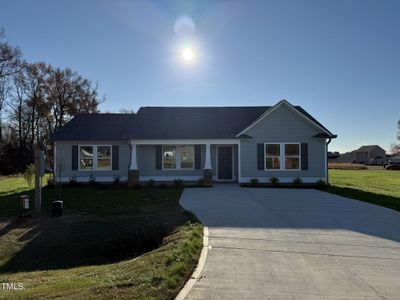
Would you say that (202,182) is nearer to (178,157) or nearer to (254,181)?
(178,157)

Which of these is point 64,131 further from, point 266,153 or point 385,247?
point 385,247

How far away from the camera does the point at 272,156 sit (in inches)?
805

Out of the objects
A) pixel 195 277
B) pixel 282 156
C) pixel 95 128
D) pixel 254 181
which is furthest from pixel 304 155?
pixel 195 277

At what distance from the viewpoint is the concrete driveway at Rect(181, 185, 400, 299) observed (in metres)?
4.67

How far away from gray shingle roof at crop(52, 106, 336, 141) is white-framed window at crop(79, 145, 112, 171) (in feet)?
2.15

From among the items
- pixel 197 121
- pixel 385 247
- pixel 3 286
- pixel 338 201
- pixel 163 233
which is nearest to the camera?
pixel 3 286

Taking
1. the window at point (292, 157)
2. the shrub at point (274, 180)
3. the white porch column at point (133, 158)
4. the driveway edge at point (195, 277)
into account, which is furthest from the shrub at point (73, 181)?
the driveway edge at point (195, 277)

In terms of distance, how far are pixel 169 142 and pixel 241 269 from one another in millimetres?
15291

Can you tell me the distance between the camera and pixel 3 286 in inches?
206

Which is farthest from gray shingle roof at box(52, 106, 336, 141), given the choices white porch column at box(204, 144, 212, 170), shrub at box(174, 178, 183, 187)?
shrub at box(174, 178, 183, 187)

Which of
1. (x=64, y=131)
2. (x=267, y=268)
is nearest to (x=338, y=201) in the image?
(x=267, y=268)

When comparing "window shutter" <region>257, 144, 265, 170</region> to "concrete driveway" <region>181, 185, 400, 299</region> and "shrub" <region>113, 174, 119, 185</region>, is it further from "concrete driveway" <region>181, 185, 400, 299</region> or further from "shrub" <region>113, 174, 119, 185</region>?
"concrete driveway" <region>181, 185, 400, 299</region>

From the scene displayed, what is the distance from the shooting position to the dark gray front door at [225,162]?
21.8 m

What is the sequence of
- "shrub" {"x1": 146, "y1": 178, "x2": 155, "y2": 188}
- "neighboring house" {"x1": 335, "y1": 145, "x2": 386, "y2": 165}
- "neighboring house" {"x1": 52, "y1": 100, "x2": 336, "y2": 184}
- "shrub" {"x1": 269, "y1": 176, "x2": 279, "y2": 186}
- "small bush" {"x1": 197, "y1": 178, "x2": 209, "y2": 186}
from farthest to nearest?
"neighboring house" {"x1": 335, "y1": 145, "x2": 386, "y2": 165}
"neighboring house" {"x1": 52, "y1": 100, "x2": 336, "y2": 184}
"shrub" {"x1": 269, "y1": 176, "x2": 279, "y2": 186}
"shrub" {"x1": 146, "y1": 178, "x2": 155, "y2": 188}
"small bush" {"x1": 197, "y1": 178, "x2": 209, "y2": 186}
